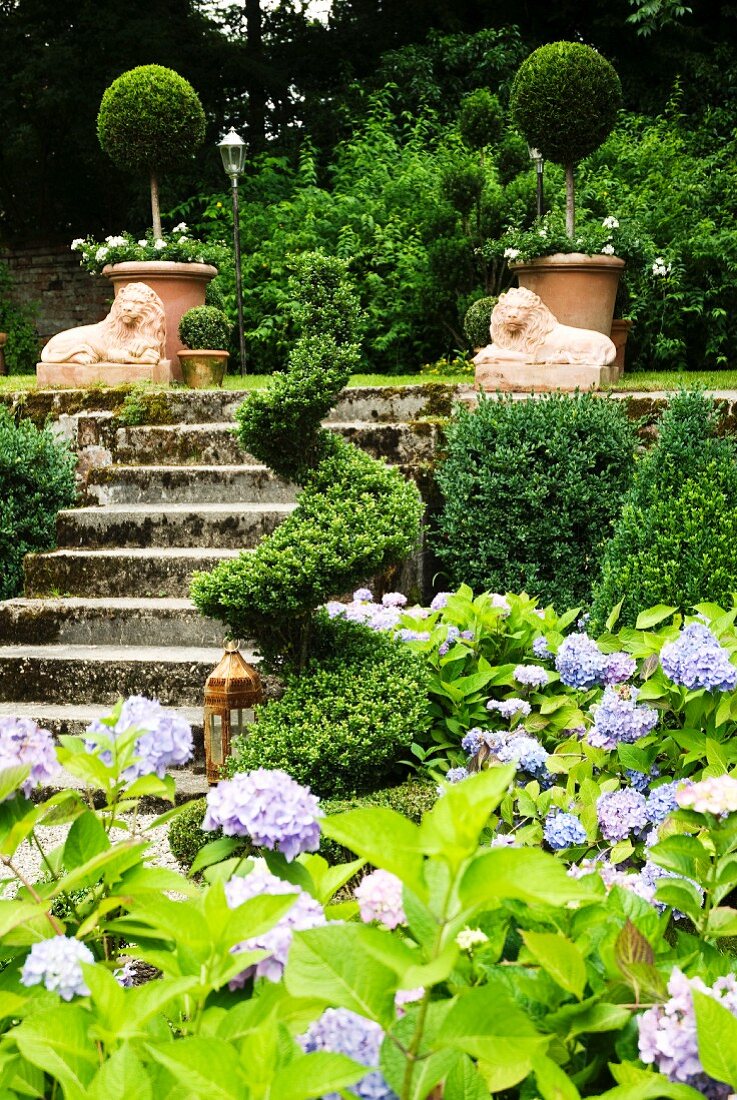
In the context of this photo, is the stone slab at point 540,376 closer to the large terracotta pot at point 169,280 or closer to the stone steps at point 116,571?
the stone steps at point 116,571

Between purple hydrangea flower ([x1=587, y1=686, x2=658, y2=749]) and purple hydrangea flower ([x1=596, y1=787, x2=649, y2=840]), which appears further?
purple hydrangea flower ([x1=587, y1=686, x2=658, y2=749])

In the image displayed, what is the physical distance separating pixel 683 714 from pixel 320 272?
174cm

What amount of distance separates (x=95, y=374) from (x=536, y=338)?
285 centimetres

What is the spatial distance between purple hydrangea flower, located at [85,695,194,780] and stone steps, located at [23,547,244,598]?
3.84m

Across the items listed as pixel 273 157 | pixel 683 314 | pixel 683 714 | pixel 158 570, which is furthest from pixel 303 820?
pixel 273 157

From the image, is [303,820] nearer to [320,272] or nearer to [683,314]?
[320,272]

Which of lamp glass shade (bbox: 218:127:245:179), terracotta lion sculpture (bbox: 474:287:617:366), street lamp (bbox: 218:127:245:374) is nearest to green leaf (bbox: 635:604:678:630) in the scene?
terracotta lion sculpture (bbox: 474:287:617:366)

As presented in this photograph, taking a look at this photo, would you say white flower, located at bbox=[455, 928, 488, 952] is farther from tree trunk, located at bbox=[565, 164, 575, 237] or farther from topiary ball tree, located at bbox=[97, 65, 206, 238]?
topiary ball tree, located at bbox=[97, 65, 206, 238]

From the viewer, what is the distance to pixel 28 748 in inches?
49.8

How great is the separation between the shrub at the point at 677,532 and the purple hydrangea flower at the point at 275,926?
2689 millimetres

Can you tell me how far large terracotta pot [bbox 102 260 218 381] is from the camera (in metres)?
8.20

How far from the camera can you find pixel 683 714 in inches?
112

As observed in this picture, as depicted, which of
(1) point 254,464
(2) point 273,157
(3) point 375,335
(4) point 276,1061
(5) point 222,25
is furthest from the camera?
(5) point 222,25

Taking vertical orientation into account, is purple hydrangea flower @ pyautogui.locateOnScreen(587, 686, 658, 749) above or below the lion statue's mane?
below
